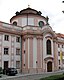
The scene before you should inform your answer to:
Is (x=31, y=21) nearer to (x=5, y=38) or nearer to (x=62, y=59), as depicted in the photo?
(x=5, y=38)

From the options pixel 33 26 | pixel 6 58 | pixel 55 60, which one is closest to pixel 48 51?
pixel 55 60

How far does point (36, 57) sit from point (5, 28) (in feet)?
27.8

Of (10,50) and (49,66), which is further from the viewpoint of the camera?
(49,66)

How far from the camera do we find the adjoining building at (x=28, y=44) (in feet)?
121

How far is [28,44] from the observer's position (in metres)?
38.6

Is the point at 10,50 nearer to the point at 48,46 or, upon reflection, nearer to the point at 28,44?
the point at 28,44

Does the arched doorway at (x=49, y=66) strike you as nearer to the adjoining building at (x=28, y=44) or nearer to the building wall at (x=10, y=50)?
the adjoining building at (x=28, y=44)

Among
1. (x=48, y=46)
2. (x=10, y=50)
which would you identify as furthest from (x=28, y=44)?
(x=48, y=46)

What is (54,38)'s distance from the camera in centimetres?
4375

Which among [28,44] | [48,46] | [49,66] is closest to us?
[28,44]

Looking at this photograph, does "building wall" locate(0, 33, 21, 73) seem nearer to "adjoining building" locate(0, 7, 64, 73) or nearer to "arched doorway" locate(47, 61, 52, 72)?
"adjoining building" locate(0, 7, 64, 73)

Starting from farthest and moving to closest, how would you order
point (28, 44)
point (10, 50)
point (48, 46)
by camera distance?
point (48, 46)
point (28, 44)
point (10, 50)

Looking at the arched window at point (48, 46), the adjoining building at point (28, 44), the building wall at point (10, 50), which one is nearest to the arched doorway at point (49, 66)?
the adjoining building at point (28, 44)

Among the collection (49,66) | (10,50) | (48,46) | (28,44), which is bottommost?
(49,66)
